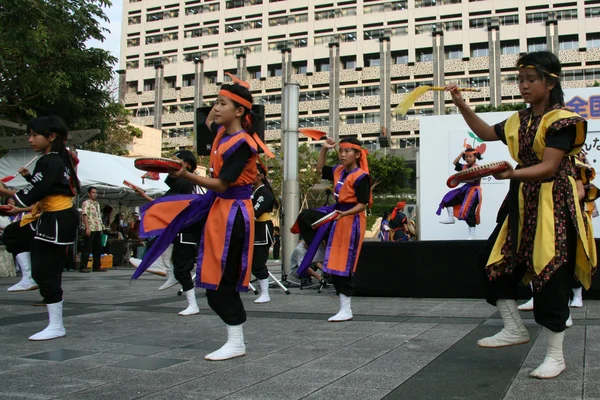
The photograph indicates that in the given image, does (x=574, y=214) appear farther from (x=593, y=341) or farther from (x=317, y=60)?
(x=317, y=60)

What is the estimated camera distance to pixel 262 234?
7781mm

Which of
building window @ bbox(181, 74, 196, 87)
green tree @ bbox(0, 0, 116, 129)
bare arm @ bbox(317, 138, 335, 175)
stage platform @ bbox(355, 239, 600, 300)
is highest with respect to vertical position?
building window @ bbox(181, 74, 196, 87)

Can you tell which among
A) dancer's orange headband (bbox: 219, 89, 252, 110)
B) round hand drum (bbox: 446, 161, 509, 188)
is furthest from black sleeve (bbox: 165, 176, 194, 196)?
round hand drum (bbox: 446, 161, 509, 188)

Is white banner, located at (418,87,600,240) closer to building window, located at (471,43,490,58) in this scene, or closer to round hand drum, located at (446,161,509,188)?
round hand drum, located at (446,161,509,188)

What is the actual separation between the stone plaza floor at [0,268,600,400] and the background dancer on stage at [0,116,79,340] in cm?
36

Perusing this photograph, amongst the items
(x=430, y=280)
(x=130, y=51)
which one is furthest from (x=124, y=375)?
(x=130, y=51)

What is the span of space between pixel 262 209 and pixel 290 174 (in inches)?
101

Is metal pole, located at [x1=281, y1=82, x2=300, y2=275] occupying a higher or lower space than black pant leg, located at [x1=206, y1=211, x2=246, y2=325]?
higher

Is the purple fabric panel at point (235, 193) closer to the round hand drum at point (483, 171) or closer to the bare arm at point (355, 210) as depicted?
the round hand drum at point (483, 171)

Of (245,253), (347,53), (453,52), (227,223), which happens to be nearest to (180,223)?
(227,223)

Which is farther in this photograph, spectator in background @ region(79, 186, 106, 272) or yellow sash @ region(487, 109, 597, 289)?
spectator in background @ region(79, 186, 106, 272)

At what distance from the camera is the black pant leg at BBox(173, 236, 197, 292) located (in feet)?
20.6

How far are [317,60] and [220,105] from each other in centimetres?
7621

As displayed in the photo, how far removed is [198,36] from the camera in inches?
3415
